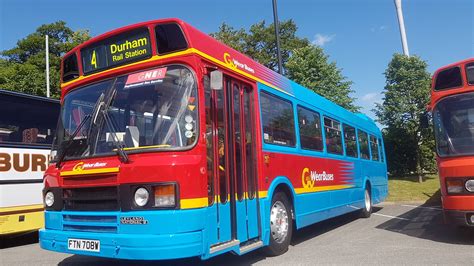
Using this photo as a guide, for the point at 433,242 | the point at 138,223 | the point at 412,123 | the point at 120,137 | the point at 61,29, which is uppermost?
the point at 61,29

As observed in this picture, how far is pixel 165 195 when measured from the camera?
491 centimetres

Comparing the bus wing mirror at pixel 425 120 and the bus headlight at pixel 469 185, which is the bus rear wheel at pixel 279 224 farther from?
the bus wing mirror at pixel 425 120

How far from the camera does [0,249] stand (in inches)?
346

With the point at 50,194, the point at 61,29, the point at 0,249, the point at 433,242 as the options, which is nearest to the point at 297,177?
the point at 433,242

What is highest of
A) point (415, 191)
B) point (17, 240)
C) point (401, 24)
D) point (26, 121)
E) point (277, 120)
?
point (401, 24)

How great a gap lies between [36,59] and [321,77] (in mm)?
27014

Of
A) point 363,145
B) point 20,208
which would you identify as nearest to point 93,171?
point 20,208

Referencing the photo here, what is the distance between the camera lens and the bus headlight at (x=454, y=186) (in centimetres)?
764

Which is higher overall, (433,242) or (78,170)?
(78,170)

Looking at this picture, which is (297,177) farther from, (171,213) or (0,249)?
(0,249)

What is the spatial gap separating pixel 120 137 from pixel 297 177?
3765 millimetres

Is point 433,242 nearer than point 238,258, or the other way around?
point 238,258

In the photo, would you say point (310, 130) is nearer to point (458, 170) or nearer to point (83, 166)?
point (458, 170)

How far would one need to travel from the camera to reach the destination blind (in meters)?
5.67
